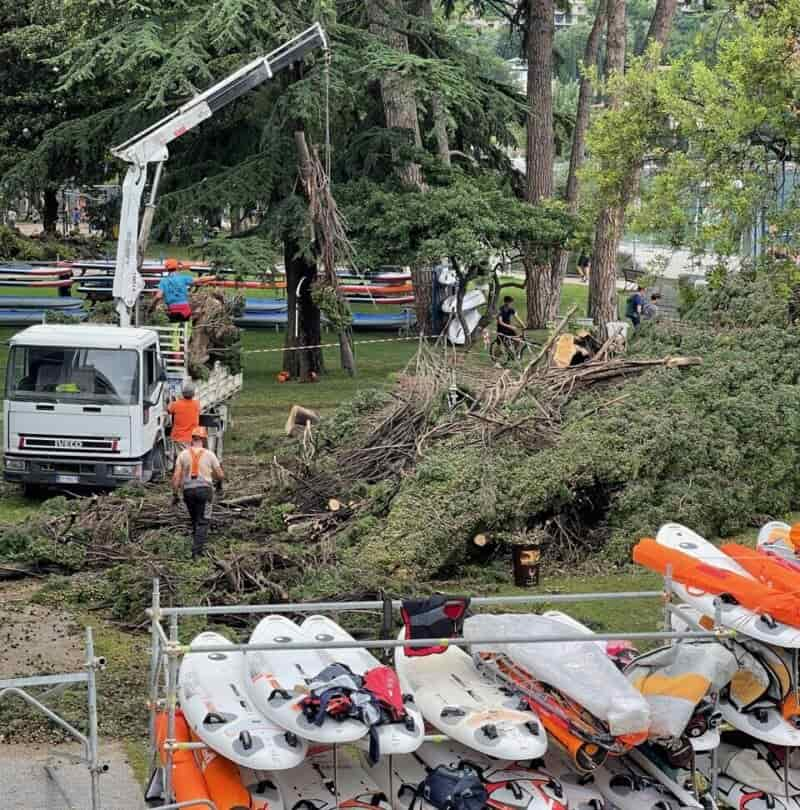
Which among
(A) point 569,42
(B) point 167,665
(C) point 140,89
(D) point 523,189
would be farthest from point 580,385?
(A) point 569,42

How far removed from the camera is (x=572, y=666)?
971 centimetres

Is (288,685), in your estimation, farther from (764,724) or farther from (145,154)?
(145,154)

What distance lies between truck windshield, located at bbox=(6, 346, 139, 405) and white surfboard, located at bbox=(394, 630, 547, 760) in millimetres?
11529

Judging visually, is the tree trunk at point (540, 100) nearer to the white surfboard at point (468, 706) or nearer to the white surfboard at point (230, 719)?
the white surfboard at point (468, 706)

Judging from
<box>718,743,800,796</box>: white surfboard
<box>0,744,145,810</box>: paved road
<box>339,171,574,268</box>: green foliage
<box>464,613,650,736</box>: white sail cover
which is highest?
<box>339,171,574,268</box>: green foliage

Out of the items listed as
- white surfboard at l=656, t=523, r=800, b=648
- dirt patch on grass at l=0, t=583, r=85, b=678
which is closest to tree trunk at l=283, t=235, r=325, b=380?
dirt patch on grass at l=0, t=583, r=85, b=678

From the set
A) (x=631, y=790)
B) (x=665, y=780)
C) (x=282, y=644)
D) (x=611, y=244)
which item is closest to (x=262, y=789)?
(x=282, y=644)

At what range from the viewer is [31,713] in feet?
41.1

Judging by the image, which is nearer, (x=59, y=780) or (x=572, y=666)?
(x=572, y=666)

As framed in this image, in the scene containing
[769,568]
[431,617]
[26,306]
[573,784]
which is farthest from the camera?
[26,306]

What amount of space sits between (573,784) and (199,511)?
821cm

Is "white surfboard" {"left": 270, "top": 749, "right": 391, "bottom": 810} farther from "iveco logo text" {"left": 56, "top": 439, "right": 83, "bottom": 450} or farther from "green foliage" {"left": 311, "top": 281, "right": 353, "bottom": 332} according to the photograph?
"green foliage" {"left": 311, "top": 281, "right": 353, "bottom": 332}

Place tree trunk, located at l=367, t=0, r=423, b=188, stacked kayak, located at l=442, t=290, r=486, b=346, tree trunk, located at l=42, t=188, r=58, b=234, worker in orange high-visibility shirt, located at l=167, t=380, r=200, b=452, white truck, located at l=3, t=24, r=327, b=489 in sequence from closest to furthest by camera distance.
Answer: white truck, located at l=3, t=24, r=327, b=489
worker in orange high-visibility shirt, located at l=167, t=380, r=200, b=452
tree trunk, located at l=367, t=0, r=423, b=188
stacked kayak, located at l=442, t=290, r=486, b=346
tree trunk, located at l=42, t=188, r=58, b=234

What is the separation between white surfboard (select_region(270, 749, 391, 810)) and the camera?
9297 millimetres
